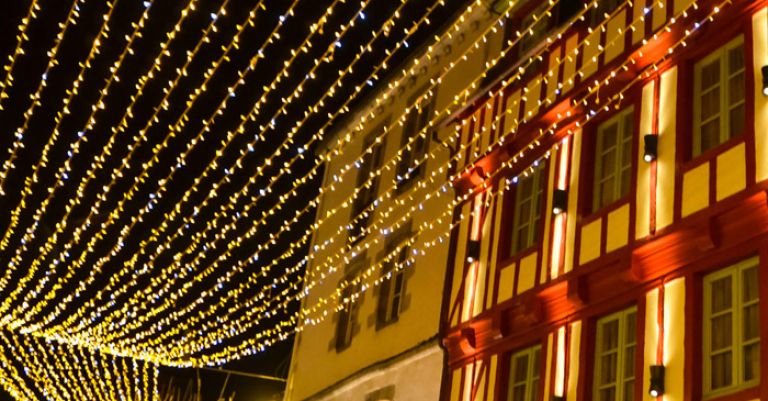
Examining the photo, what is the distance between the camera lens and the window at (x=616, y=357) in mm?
9695

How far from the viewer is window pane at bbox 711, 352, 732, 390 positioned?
848 centimetres

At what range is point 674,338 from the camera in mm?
9109

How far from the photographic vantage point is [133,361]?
22484 mm

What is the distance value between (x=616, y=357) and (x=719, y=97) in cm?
294

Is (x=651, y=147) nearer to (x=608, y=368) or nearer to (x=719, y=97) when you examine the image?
(x=719, y=97)

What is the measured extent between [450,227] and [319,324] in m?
5.35

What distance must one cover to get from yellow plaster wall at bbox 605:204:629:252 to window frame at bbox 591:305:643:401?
2.46 ft

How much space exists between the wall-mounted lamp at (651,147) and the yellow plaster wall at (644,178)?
12 cm

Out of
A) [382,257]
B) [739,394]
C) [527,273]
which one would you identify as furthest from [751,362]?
[382,257]

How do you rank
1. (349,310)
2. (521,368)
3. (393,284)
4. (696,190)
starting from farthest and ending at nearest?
(349,310) → (393,284) → (521,368) → (696,190)

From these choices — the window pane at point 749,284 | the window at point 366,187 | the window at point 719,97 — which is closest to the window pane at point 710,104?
the window at point 719,97

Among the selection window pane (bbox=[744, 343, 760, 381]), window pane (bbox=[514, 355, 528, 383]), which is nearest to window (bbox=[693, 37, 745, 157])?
window pane (bbox=[744, 343, 760, 381])

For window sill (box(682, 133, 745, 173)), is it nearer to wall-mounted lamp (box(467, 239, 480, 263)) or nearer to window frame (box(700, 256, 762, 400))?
window frame (box(700, 256, 762, 400))

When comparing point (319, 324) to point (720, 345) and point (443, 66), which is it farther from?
point (720, 345)
